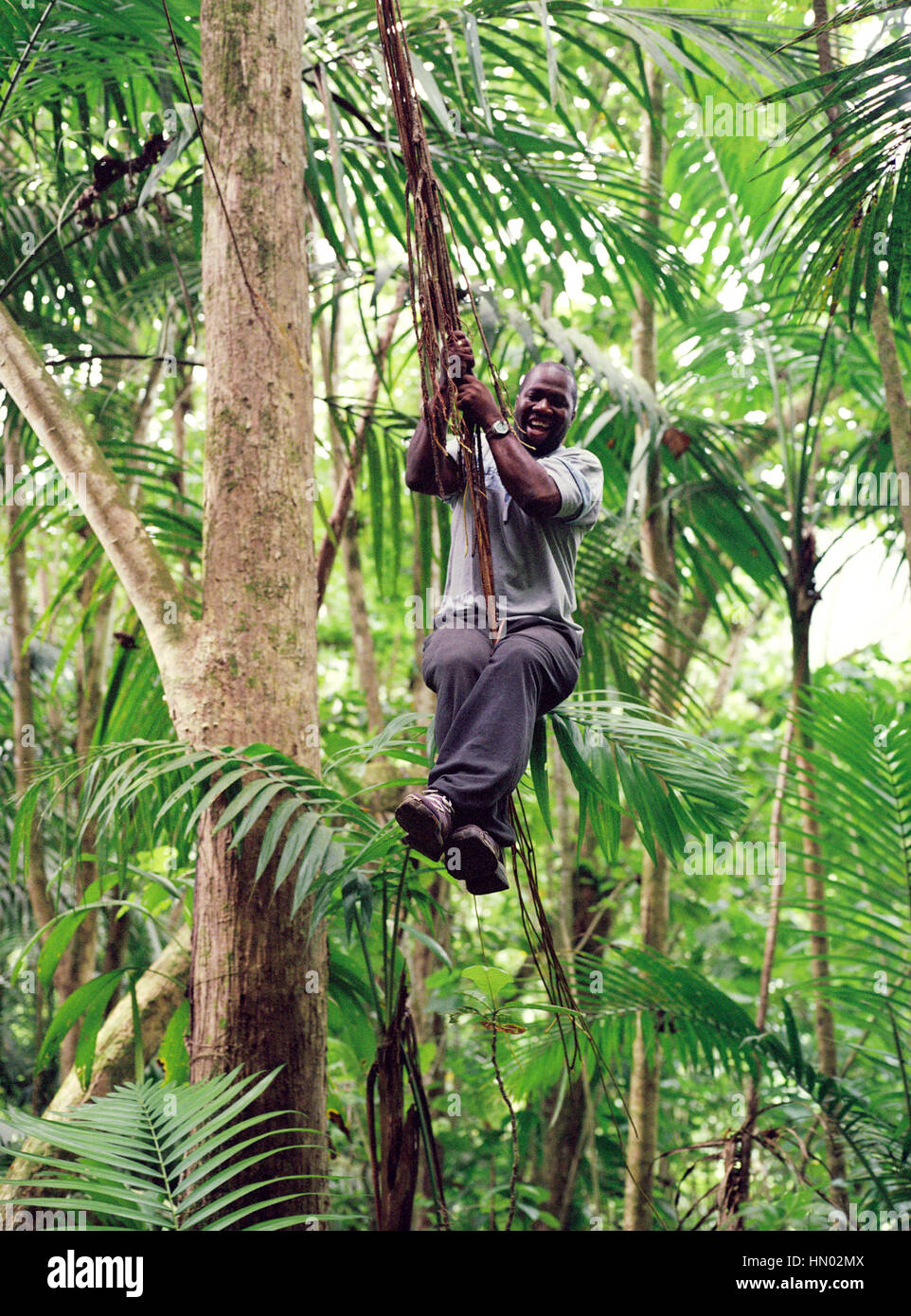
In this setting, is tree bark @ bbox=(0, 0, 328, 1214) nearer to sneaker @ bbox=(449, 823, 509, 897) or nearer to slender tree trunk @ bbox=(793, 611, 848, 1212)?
sneaker @ bbox=(449, 823, 509, 897)

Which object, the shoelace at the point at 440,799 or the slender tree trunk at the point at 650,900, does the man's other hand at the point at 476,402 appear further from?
the slender tree trunk at the point at 650,900

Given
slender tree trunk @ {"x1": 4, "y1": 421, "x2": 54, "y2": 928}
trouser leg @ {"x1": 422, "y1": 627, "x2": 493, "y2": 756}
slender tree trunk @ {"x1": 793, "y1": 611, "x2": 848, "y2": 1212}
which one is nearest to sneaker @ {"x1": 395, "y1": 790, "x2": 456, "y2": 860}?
trouser leg @ {"x1": 422, "y1": 627, "x2": 493, "y2": 756}

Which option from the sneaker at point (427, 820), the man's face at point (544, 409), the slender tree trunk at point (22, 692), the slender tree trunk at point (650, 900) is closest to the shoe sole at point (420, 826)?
the sneaker at point (427, 820)

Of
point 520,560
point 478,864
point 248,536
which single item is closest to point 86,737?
point 248,536

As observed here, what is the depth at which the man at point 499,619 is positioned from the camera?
5.87ft

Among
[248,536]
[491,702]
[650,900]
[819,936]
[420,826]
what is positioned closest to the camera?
[420,826]

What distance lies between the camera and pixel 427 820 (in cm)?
→ 170

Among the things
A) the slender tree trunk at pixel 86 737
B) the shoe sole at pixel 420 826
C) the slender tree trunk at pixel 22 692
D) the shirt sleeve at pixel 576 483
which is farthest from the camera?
the slender tree trunk at pixel 86 737

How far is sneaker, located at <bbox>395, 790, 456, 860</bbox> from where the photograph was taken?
1692 millimetres

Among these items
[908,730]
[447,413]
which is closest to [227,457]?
[447,413]

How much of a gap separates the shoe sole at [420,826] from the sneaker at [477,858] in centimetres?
4

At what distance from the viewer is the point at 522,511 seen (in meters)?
2.12

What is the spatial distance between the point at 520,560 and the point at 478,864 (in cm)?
68

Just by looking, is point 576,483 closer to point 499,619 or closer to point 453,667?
point 499,619
